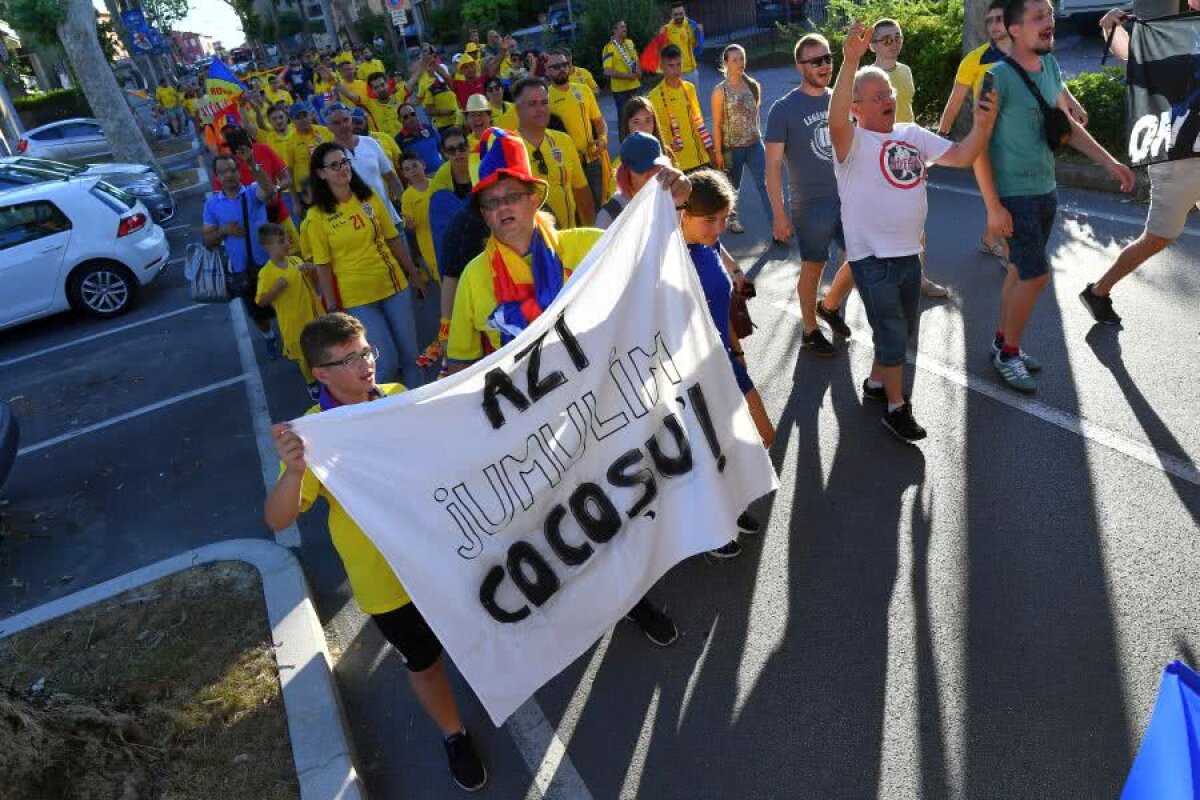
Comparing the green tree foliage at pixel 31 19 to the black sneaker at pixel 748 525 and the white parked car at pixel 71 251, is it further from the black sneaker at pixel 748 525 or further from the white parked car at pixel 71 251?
the black sneaker at pixel 748 525

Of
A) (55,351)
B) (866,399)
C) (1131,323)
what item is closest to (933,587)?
(866,399)

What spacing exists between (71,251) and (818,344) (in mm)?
9297

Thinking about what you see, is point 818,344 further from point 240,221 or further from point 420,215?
point 240,221

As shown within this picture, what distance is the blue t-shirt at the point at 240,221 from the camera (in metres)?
7.33

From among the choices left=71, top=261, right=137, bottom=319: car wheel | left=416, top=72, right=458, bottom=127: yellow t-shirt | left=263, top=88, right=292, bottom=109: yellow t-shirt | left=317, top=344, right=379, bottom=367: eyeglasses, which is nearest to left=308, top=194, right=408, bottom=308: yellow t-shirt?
left=317, top=344, right=379, bottom=367: eyeglasses

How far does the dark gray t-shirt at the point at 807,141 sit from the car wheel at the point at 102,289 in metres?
8.81

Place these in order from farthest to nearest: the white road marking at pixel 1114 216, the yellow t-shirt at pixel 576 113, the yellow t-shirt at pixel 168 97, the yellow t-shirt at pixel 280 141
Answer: the yellow t-shirt at pixel 168 97 < the yellow t-shirt at pixel 280 141 < the yellow t-shirt at pixel 576 113 < the white road marking at pixel 1114 216

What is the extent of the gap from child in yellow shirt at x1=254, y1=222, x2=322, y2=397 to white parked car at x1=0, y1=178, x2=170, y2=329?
548cm

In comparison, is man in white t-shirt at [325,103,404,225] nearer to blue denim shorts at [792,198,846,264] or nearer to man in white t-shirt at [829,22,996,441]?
blue denim shorts at [792,198,846,264]

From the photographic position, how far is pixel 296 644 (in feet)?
12.9

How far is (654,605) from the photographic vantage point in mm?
3904

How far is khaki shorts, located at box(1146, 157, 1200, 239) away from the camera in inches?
195

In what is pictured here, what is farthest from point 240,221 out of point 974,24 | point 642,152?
point 974,24

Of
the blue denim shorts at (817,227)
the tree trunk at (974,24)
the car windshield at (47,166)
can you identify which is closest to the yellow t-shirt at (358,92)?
the car windshield at (47,166)
